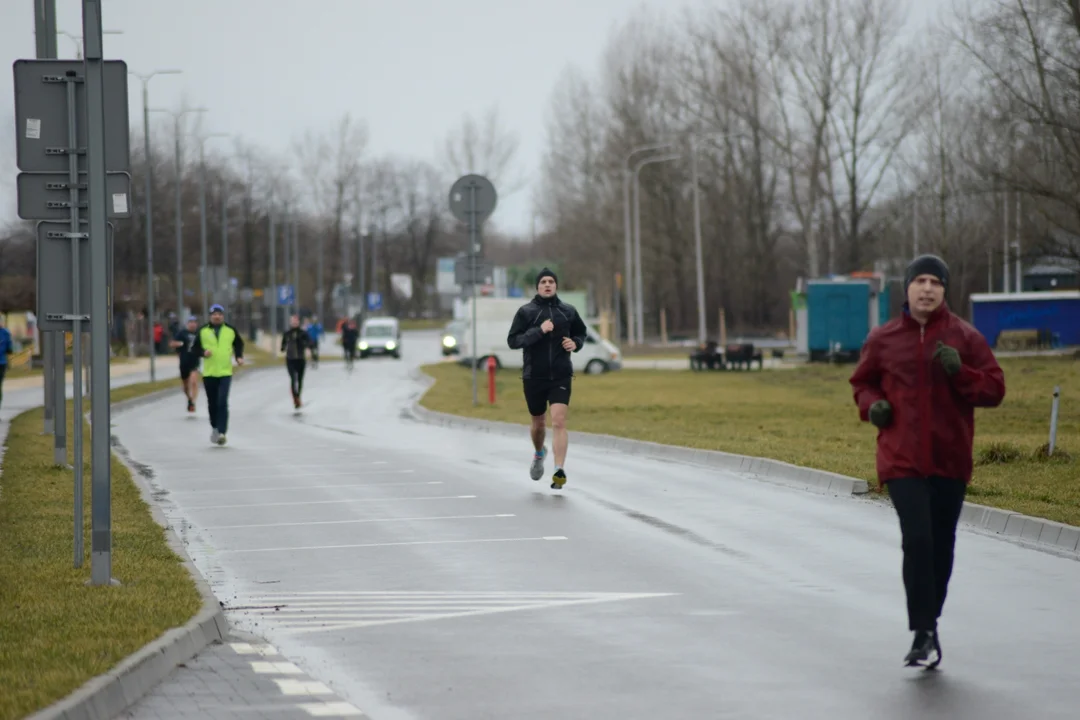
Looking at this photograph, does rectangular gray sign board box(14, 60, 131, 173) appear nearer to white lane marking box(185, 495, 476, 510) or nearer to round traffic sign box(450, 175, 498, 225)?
white lane marking box(185, 495, 476, 510)

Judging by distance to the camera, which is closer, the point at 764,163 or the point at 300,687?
the point at 300,687

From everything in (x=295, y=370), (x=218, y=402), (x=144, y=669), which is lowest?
(x=144, y=669)

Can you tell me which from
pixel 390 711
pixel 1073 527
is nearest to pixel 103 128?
pixel 390 711

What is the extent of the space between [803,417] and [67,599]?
63.6 ft

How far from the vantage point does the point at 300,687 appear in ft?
23.5

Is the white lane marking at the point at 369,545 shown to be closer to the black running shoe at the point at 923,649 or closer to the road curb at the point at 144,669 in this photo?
the road curb at the point at 144,669

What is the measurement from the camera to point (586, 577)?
10.2 m

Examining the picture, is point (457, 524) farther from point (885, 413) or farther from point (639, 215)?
point (639, 215)

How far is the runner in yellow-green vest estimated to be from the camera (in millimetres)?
22969

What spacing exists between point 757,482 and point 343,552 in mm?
5692

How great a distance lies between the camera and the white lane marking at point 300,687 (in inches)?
277

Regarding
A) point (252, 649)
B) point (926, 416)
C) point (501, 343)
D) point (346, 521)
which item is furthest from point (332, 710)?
point (501, 343)

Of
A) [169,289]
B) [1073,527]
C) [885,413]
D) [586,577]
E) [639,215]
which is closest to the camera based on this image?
[885,413]

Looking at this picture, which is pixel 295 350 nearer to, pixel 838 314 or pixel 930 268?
pixel 930 268
